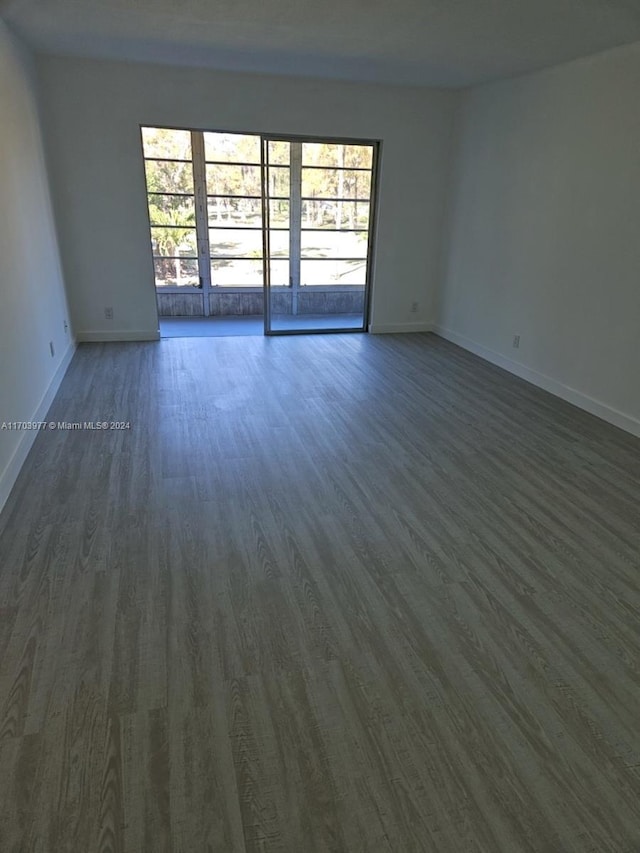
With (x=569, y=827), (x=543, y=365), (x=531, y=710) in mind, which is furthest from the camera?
(x=543, y=365)

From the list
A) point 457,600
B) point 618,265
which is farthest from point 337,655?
point 618,265

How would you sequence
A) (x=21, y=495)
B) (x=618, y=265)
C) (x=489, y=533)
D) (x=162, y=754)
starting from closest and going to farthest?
(x=162, y=754)
(x=489, y=533)
(x=21, y=495)
(x=618, y=265)

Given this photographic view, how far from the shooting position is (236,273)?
7.63m

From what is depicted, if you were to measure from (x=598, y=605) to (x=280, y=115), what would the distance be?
5092 millimetres

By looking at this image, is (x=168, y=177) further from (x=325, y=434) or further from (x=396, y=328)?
(x=325, y=434)

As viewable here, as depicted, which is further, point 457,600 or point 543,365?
point 543,365

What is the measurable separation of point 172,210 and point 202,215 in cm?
39

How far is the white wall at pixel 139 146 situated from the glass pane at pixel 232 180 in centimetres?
206

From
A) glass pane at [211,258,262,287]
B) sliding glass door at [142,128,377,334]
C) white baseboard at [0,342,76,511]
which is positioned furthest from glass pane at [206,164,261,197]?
white baseboard at [0,342,76,511]

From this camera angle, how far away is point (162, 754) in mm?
1465

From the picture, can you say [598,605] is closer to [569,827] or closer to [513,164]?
[569,827]

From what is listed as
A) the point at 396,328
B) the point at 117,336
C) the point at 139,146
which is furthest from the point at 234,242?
the point at 396,328

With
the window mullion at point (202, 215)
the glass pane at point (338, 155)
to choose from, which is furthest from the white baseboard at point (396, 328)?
the window mullion at point (202, 215)

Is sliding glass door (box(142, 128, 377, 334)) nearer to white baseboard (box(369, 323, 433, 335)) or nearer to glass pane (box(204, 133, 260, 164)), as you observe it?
glass pane (box(204, 133, 260, 164))
